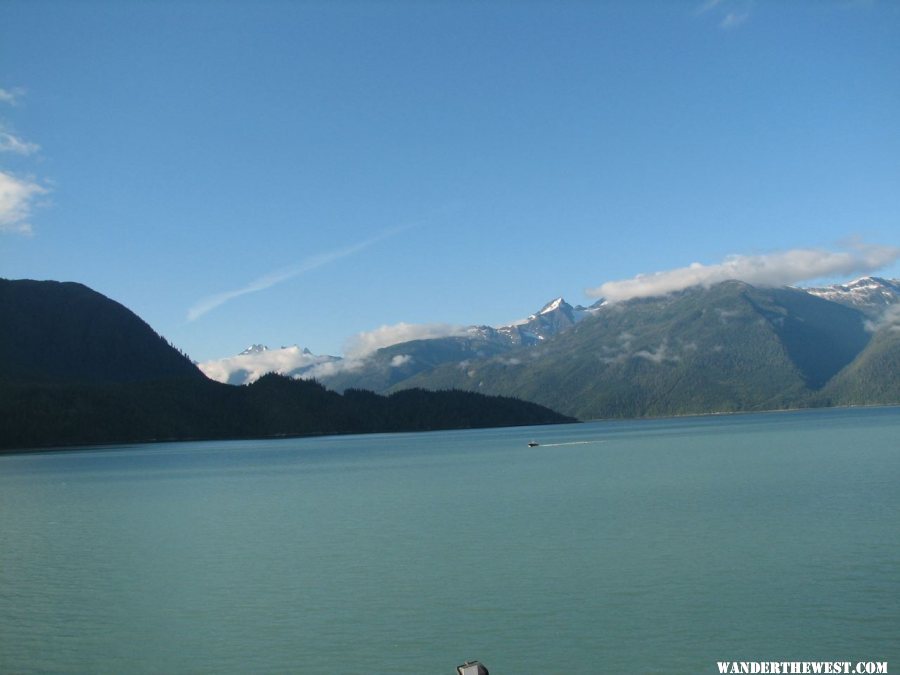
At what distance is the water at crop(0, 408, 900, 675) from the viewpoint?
28.1 metres

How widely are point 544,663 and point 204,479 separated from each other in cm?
9090

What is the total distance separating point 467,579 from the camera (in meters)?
38.5

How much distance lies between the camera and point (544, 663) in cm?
2642

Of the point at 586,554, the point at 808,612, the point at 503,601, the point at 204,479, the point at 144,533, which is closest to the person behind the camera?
the point at 808,612

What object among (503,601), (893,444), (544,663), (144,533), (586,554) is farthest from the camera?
(893,444)

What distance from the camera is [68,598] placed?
38.0 meters

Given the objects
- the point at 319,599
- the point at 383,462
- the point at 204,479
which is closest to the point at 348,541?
the point at 319,599

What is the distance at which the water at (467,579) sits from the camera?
28.1 m

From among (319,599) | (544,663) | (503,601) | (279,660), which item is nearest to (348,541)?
(319,599)

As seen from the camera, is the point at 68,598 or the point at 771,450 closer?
the point at 68,598

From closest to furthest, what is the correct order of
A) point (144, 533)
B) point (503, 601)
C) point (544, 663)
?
point (544, 663), point (503, 601), point (144, 533)

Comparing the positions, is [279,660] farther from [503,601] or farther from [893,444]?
[893,444]

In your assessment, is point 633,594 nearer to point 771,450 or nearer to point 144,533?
point 144,533

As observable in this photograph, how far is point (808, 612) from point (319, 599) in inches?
748
